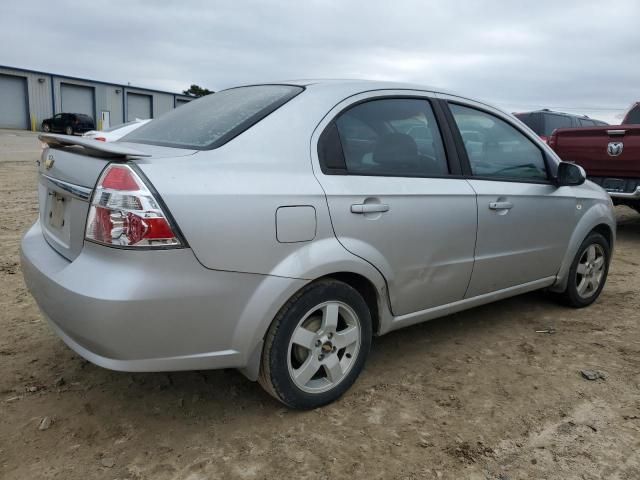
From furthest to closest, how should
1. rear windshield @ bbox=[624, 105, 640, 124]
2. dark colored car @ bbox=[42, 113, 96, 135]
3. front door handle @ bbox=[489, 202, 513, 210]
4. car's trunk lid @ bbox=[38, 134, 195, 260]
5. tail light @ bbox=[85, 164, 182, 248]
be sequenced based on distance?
dark colored car @ bbox=[42, 113, 96, 135], rear windshield @ bbox=[624, 105, 640, 124], front door handle @ bbox=[489, 202, 513, 210], car's trunk lid @ bbox=[38, 134, 195, 260], tail light @ bbox=[85, 164, 182, 248]

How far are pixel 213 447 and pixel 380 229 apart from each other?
125 centimetres

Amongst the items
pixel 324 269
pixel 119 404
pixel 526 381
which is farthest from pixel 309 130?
pixel 526 381

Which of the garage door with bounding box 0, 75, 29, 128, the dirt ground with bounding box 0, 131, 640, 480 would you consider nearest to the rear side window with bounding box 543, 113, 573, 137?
the dirt ground with bounding box 0, 131, 640, 480

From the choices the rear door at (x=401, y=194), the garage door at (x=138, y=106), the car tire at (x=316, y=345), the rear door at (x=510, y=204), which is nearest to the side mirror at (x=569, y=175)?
the rear door at (x=510, y=204)

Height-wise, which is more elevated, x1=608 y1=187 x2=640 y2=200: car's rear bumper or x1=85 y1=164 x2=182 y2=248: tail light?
x1=85 y1=164 x2=182 y2=248: tail light

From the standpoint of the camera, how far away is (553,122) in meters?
11.0

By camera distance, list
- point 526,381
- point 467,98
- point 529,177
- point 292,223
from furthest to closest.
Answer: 1. point 529,177
2. point 467,98
3. point 526,381
4. point 292,223

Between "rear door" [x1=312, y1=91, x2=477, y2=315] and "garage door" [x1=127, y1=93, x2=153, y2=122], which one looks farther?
"garage door" [x1=127, y1=93, x2=153, y2=122]

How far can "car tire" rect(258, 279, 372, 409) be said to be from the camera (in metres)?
2.39

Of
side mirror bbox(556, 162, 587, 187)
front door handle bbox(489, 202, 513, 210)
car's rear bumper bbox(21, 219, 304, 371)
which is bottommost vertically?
car's rear bumper bbox(21, 219, 304, 371)

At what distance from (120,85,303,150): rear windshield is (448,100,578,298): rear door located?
115 centimetres

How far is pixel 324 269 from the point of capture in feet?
7.90

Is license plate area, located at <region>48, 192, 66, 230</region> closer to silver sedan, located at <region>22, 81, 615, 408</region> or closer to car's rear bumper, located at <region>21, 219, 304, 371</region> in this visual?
silver sedan, located at <region>22, 81, 615, 408</region>

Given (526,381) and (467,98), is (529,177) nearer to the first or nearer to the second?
(467,98)
